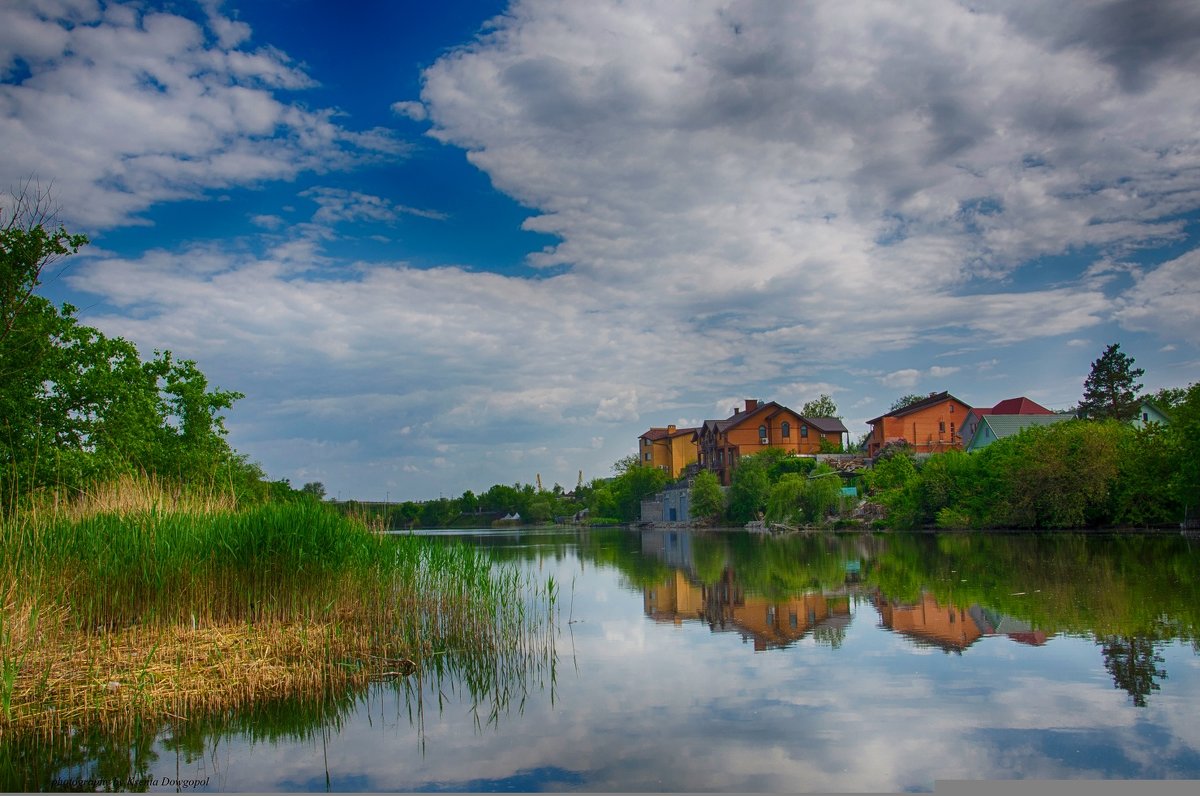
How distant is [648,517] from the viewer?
83.1 m

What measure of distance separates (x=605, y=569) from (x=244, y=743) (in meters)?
21.0

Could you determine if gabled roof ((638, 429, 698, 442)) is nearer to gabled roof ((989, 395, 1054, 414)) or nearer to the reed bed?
gabled roof ((989, 395, 1054, 414))

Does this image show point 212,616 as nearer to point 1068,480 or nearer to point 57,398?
point 57,398

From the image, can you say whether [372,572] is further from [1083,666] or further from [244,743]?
[1083,666]

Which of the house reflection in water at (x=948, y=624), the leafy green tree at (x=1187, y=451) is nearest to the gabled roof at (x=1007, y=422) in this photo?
the leafy green tree at (x=1187, y=451)

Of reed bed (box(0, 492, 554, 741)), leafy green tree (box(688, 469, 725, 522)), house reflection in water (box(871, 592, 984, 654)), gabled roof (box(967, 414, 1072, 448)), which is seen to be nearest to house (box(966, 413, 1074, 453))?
gabled roof (box(967, 414, 1072, 448))

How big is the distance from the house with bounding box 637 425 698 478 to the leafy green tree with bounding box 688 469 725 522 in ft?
89.2

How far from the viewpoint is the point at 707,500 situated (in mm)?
64438

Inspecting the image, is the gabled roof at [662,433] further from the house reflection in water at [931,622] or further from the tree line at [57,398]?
the house reflection in water at [931,622]

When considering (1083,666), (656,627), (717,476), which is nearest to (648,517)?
(717,476)

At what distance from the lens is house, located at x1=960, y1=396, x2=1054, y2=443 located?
58.3 meters

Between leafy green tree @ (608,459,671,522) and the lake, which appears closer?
the lake

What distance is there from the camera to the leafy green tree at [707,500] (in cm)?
6431

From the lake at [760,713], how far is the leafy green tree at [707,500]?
47494 mm
